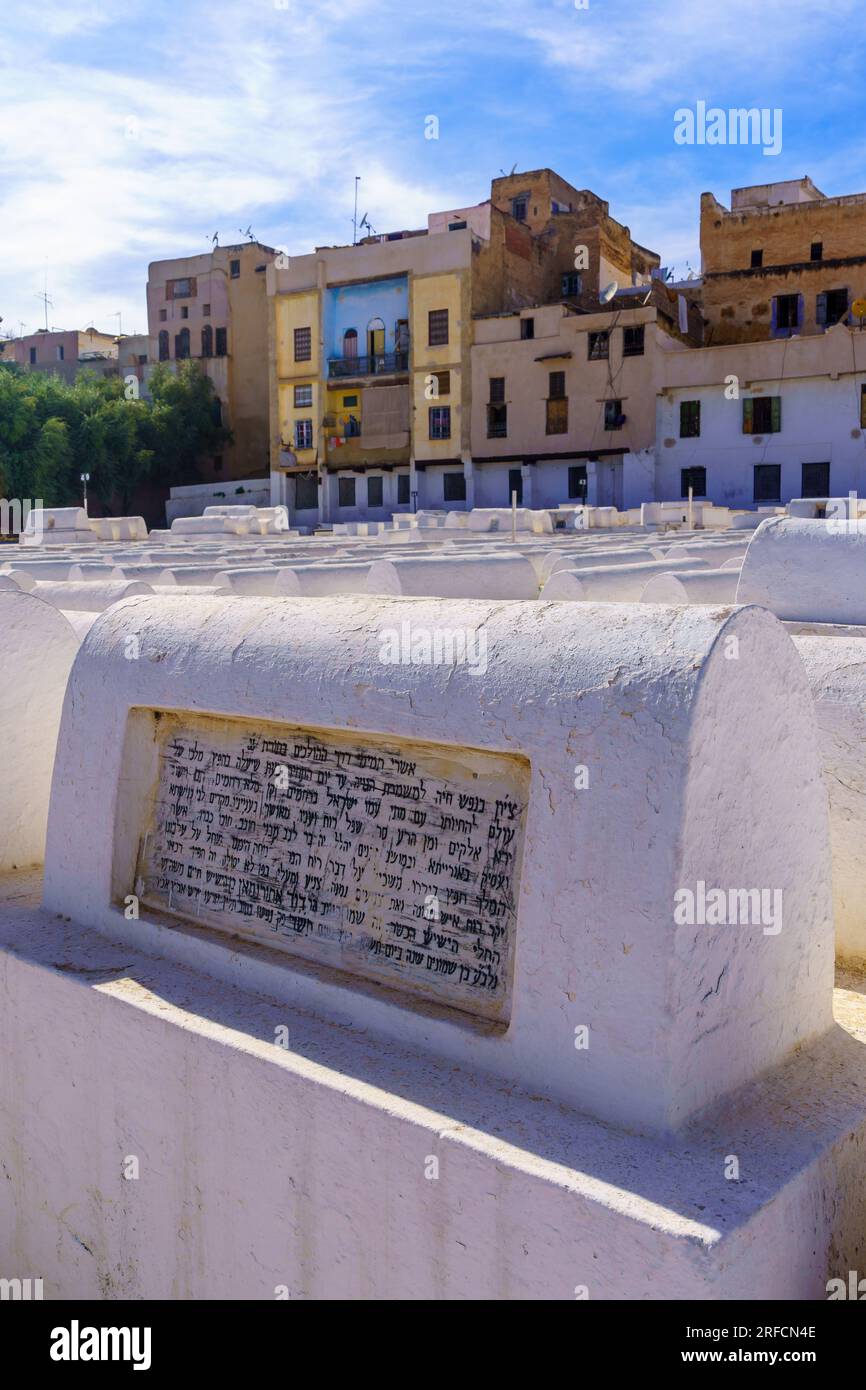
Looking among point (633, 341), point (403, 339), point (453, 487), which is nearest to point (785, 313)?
point (633, 341)

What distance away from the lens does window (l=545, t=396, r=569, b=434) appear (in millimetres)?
34969

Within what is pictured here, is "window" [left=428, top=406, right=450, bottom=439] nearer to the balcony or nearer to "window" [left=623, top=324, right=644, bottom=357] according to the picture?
the balcony

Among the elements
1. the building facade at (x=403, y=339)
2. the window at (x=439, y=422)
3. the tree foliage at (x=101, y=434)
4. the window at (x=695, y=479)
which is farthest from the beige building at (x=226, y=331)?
the window at (x=695, y=479)

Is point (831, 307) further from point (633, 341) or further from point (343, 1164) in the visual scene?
point (343, 1164)

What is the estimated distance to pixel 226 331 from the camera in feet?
146

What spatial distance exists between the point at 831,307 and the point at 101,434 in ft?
77.6

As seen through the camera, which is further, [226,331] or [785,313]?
[226,331]

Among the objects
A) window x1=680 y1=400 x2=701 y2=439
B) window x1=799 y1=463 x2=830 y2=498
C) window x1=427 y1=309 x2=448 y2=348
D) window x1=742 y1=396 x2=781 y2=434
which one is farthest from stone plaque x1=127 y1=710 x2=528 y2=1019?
window x1=427 y1=309 x2=448 y2=348

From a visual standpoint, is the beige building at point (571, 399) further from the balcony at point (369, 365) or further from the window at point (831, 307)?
the window at point (831, 307)

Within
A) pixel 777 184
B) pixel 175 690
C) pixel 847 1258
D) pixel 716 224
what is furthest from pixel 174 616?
pixel 777 184

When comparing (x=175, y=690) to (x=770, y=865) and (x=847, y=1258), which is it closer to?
(x=770, y=865)

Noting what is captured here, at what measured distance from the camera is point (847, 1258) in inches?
87.9
